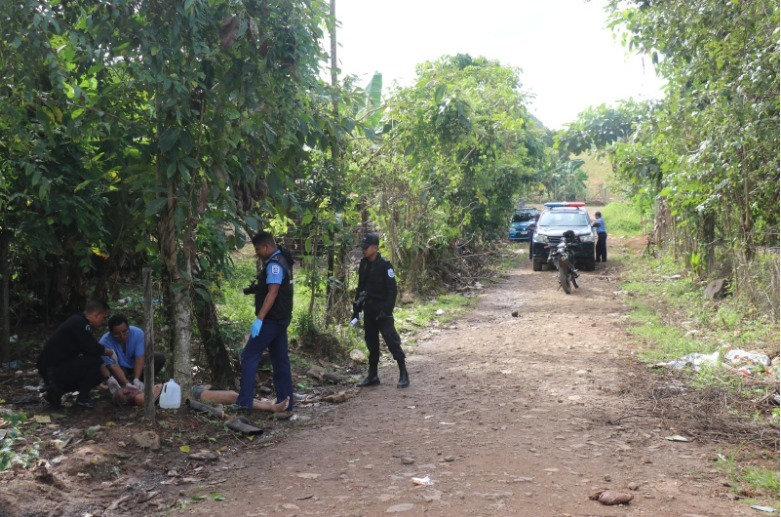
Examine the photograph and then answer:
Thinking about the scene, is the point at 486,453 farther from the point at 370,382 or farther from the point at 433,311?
the point at 433,311

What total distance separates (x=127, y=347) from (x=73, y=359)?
2.12 ft

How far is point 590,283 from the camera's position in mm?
17828

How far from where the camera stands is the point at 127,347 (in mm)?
7301

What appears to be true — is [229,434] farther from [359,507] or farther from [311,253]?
[311,253]

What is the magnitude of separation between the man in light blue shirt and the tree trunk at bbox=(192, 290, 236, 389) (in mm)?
516

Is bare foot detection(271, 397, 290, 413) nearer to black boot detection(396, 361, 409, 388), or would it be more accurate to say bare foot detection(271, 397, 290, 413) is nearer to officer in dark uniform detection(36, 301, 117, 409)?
black boot detection(396, 361, 409, 388)

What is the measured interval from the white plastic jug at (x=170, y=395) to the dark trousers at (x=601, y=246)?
17692 mm

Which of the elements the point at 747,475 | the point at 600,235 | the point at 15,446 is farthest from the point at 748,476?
the point at 600,235

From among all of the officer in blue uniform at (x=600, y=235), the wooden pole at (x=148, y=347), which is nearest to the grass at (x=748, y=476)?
the wooden pole at (x=148, y=347)

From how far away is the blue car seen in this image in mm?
30891

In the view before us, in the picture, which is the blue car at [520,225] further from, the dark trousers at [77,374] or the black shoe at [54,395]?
the black shoe at [54,395]

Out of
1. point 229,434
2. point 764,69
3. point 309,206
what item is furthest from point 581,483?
point 309,206

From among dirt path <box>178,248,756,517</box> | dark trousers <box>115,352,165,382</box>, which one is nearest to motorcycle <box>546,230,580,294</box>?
dirt path <box>178,248,756,517</box>

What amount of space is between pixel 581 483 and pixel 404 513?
1249 mm
